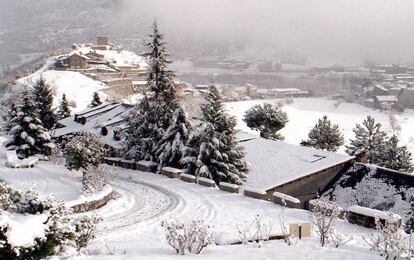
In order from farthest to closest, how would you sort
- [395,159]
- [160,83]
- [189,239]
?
[395,159]
[160,83]
[189,239]

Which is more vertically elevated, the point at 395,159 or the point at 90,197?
the point at 90,197

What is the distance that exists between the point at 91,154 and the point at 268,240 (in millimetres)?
11105

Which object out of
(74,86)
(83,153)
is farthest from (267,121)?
(74,86)

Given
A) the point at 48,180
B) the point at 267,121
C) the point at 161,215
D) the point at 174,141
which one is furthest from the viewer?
the point at 267,121

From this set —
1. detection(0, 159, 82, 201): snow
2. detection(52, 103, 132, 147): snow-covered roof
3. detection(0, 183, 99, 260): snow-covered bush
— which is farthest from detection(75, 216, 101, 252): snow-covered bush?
detection(52, 103, 132, 147): snow-covered roof

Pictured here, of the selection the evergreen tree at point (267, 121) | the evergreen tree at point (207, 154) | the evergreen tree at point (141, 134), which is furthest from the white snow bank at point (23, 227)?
the evergreen tree at point (267, 121)

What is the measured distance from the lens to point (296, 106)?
104 m

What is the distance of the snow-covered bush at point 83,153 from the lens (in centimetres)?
2062

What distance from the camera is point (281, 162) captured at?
108 feet

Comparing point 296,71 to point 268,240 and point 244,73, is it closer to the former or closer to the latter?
point 244,73

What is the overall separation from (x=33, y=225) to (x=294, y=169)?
24558 millimetres

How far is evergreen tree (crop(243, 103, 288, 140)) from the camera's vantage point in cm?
5053

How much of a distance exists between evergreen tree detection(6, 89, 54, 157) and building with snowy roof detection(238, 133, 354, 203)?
14.9 meters

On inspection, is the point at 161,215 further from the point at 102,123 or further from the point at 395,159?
the point at 395,159
